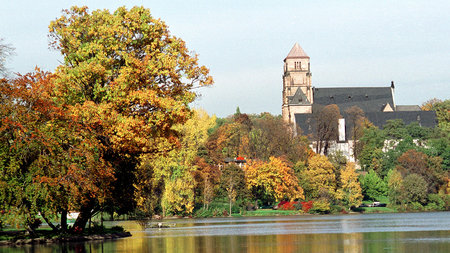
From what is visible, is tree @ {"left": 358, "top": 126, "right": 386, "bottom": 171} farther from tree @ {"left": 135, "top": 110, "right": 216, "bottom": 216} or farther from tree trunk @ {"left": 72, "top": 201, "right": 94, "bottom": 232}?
tree trunk @ {"left": 72, "top": 201, "right": 94, "bottom": 232}

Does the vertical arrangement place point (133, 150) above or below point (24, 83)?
below

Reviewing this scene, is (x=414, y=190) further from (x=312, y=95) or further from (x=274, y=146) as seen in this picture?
(x=312, y=95)

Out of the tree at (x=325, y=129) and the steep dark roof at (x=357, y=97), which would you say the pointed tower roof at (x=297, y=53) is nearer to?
the steep dark roof at (x=357, y=97)

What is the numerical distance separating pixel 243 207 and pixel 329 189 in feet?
35.9

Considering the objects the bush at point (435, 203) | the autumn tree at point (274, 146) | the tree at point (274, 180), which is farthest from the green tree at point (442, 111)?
the tree at point (274, 180)

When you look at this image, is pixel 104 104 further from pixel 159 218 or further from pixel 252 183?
pixel 252 183

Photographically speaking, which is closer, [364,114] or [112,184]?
[112,184]

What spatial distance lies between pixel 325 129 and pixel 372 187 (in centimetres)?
2839

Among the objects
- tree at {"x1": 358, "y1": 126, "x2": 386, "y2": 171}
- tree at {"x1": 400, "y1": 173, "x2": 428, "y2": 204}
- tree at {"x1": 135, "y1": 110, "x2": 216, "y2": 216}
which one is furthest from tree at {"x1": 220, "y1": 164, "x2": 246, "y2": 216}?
tree at {"x1": 358, "y1": 126, "x2": 386, "y2": 171}

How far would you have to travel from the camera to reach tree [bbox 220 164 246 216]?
261 feet

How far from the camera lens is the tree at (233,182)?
261 feet

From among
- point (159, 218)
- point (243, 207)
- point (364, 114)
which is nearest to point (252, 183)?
point (243, 207)

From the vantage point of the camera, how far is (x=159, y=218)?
6894 centimetres

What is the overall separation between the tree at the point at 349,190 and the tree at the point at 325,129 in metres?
30.8
